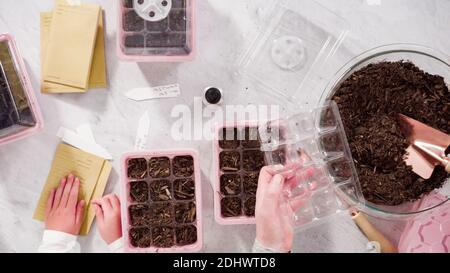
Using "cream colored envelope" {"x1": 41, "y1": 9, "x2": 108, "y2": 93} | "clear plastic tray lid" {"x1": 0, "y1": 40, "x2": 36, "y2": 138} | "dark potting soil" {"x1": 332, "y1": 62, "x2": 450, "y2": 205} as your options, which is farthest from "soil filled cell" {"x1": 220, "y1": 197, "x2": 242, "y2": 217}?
"clear plastic tray lid" {"x1": 0, "y1": 40, "x2": 36, "y2": 138}

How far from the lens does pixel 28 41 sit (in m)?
1.23

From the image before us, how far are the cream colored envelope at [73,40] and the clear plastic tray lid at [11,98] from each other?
0.09 metres

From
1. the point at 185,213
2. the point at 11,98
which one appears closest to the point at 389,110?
the point at 185,213

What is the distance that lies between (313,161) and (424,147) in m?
0.25

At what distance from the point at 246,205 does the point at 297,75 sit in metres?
0.36

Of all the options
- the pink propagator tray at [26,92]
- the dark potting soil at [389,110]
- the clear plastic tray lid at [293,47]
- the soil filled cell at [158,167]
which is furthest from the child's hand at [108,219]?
the dark potting soil at [389,110]

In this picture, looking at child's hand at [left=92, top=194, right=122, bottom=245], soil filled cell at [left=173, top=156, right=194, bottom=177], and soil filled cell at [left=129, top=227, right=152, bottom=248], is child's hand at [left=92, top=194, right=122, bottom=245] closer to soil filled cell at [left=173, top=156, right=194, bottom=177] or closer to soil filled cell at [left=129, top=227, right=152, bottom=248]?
soil filled cell at [left=129, top=227, right=152, bottom=248]

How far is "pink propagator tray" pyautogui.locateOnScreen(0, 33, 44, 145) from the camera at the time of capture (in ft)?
3.86

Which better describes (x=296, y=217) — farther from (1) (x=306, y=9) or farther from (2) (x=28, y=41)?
(2) (x=28, y=41)

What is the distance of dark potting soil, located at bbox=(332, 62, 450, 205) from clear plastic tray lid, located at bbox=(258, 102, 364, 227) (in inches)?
1.4

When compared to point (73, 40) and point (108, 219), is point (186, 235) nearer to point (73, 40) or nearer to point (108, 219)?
point (108, 219)

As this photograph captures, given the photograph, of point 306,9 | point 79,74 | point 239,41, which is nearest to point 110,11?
point 79,74
